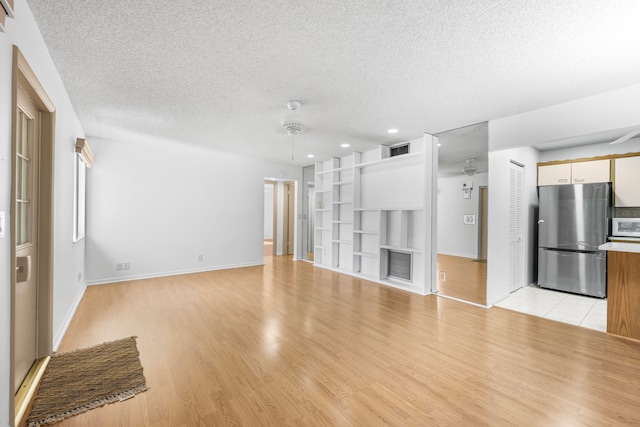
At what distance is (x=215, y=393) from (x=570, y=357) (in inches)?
118

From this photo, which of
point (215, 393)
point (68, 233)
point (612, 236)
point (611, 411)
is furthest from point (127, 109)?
point (612, 236)

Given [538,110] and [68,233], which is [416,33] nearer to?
[538,110]

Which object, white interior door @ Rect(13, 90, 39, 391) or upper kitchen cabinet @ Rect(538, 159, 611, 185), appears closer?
white interior door @ Rect(13, 90, 39, 391)

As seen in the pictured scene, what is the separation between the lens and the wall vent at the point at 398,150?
5102 mm

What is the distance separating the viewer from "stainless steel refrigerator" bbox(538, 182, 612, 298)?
13.7ft

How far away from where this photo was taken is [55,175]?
249 centimetres

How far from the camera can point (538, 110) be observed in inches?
133

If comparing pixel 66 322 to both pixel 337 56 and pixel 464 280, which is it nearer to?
pixel 337 56

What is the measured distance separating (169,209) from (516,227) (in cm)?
635

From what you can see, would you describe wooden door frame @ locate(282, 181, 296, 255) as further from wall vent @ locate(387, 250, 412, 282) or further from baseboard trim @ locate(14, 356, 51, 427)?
baseboard trim @ locate(14, 356, 51, 427)

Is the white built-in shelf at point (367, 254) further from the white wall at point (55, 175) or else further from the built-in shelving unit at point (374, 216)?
the white wall at point (55, 175)

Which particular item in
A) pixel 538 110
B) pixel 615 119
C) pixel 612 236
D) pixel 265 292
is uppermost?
pixel 538 110

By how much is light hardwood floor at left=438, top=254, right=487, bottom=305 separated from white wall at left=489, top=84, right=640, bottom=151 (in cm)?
226

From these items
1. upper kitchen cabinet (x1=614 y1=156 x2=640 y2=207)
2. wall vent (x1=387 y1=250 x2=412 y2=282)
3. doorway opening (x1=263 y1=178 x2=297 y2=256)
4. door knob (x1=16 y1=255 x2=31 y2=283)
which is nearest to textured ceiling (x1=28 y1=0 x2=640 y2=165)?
door knob (x1=16 y1=255 x2=31 y2=283)
